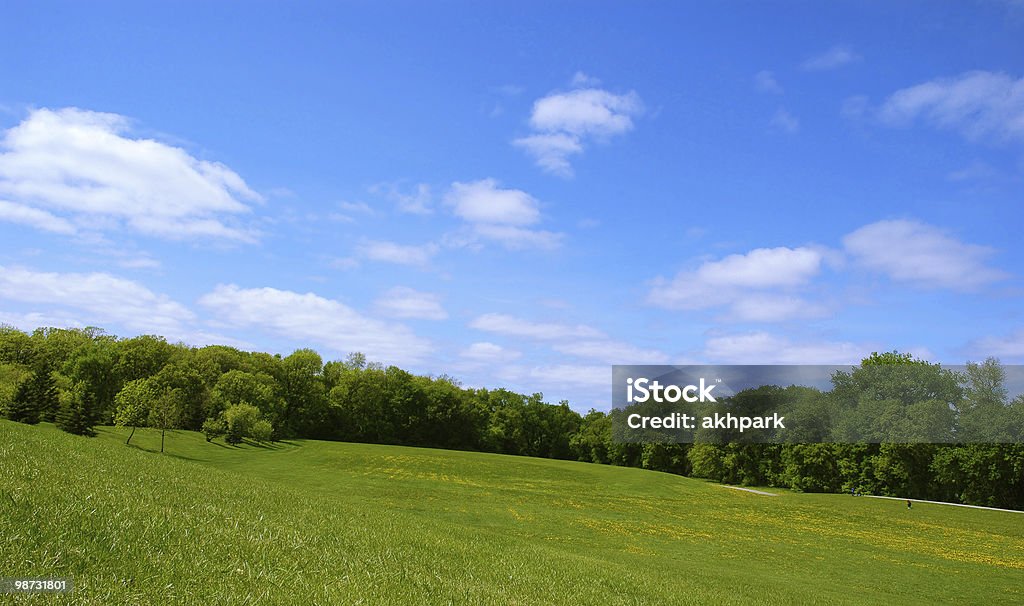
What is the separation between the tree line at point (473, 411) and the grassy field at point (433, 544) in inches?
715

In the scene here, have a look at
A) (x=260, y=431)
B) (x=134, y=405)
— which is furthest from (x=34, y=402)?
(x=260, y=431)

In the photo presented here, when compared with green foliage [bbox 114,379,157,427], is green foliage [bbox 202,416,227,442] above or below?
below

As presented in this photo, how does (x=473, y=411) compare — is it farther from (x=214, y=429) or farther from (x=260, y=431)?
(x=214, y=429)

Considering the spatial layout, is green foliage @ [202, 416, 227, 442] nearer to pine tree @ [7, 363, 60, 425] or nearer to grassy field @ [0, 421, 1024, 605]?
pine tree @ [7, 363, 60, 425]

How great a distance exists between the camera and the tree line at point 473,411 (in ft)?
244

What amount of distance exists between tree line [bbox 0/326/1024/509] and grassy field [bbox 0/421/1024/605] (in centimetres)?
1817

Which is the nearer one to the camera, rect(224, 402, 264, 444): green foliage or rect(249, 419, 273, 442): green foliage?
rect(224, 402, 264, 444): green foliage

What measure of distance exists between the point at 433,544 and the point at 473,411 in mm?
142252

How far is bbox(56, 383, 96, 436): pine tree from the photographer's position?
6906 centimetres

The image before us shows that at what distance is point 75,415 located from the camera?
6938 centimetres

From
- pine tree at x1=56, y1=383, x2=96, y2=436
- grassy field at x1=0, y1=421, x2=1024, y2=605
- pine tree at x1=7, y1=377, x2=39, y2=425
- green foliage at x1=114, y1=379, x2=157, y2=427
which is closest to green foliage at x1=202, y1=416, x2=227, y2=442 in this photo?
green foliage at x1=114, y1=379, x2=157, y2=427

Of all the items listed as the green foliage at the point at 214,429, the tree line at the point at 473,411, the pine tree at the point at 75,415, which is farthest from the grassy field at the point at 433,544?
the green foliage at the point at 214,429

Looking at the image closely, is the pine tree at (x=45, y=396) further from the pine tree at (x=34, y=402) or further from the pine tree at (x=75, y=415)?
the pine tree at (x=75, y=415)

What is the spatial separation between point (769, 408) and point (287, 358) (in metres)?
108
